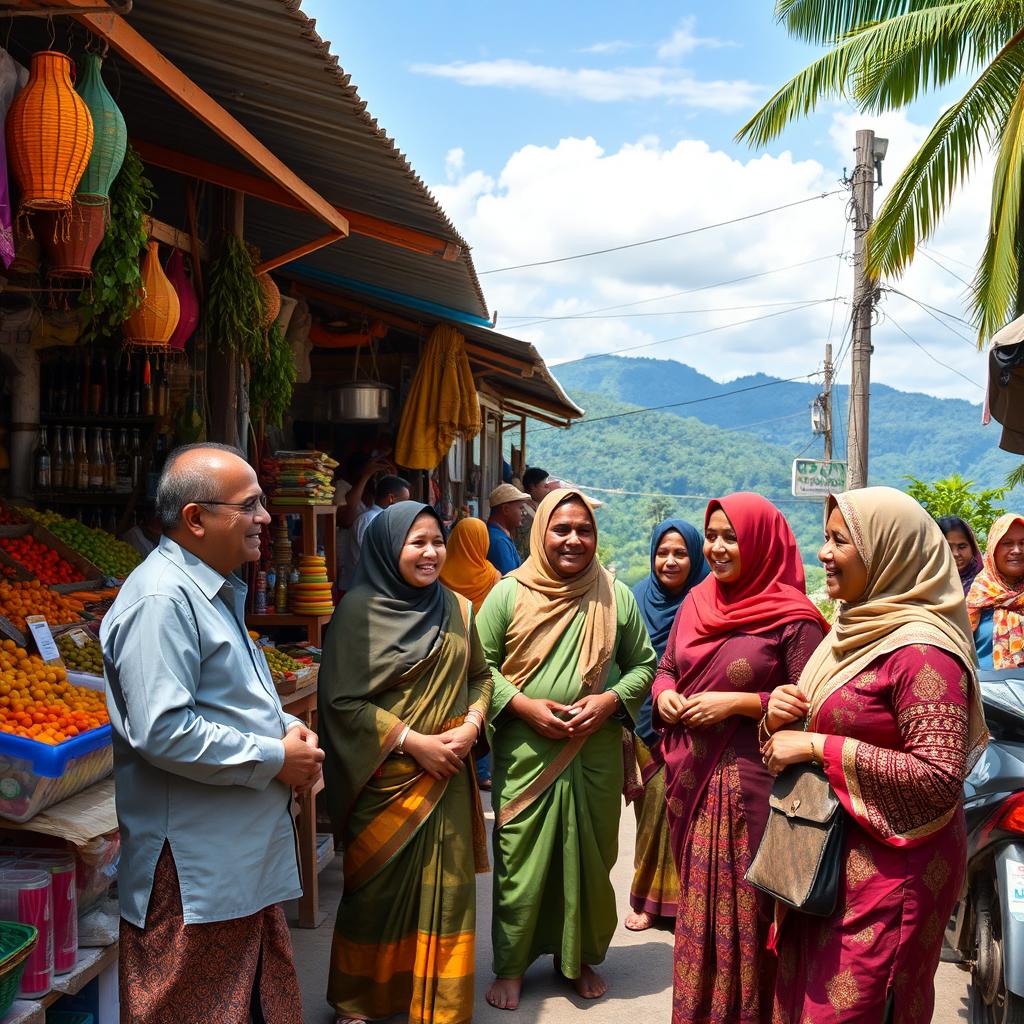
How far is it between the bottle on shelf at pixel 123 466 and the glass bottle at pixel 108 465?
0.13ft

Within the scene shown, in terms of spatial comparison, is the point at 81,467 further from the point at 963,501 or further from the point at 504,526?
the point at 963,501

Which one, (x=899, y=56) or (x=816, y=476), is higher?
(x=899, y=56)

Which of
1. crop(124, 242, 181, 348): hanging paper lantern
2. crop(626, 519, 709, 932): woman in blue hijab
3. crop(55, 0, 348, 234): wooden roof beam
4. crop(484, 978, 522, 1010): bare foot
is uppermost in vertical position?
crop(55, 0, 348, 234): wooden roof beam

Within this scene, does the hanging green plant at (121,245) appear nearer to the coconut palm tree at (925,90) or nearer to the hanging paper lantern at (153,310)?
the hanging paper lantern at (153,310)

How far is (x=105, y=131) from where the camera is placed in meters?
3.00

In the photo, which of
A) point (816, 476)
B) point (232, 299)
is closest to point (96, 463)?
point (232, 299)

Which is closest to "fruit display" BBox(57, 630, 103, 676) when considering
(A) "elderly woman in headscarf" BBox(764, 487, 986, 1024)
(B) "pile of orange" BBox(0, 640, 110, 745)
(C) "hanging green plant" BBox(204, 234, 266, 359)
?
(B) "pile of orange" BBox(0, 640, 110, 745)

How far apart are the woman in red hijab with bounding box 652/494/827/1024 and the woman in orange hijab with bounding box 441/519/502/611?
9.24 feet

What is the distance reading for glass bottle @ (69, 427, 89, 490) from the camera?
580cm

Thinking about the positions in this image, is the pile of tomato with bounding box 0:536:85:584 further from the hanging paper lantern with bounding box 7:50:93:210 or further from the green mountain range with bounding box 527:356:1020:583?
the green mountain range with bounding box 527:356:1020:583

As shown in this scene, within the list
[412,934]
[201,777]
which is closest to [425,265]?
[412,934]

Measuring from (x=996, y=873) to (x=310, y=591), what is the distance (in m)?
3.58

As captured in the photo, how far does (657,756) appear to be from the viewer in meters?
4.74

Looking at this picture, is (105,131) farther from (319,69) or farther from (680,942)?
(680,942)
